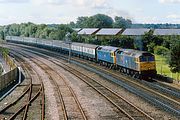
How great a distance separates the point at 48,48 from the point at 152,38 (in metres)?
26.7

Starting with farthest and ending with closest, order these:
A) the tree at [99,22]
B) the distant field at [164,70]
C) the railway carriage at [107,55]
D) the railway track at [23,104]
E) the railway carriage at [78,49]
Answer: the tree at [99,22] → the railway carriage at [78,49] → the railway carriage at [107,55] → the distant field at [164,70] → the railway track at [23,104]

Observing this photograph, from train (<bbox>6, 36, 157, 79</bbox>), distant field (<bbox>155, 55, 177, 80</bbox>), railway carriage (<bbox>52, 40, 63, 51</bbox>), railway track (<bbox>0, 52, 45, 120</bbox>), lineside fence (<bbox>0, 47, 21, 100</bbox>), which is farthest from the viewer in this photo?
railway carriage (<bbox>52, 40, 63, 51</bbox>)

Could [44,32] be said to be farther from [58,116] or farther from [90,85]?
[58,116]

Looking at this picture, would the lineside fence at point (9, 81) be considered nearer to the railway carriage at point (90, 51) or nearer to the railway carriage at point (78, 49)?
the railway carriage at point (90, 51)

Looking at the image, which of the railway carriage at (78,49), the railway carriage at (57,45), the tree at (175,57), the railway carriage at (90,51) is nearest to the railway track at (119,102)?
the tree at (175,57)

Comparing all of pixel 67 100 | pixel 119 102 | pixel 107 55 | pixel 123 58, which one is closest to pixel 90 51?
pixel 107 55

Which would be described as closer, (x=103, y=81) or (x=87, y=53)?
(x=103, y=81)

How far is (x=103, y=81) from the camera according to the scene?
40250mm

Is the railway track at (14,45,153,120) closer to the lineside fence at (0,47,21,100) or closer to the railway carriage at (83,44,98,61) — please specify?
the lineside fence at (0,47,21,100)

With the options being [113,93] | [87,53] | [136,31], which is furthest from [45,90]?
[136,31]

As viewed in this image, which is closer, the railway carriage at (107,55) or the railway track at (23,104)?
the railway track at (23,104)

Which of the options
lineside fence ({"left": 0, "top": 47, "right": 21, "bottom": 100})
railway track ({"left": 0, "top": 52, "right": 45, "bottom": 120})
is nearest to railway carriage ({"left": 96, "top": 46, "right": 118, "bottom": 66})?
lineside fence ({"left": 0, "top": 47, "right": 21, "bottom": 100})

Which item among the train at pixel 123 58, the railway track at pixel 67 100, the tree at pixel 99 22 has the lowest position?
the railway track at pixel 67 100

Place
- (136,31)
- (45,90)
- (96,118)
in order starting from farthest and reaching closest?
1. (136,31)
2. (45,90)
3. (96,118)
